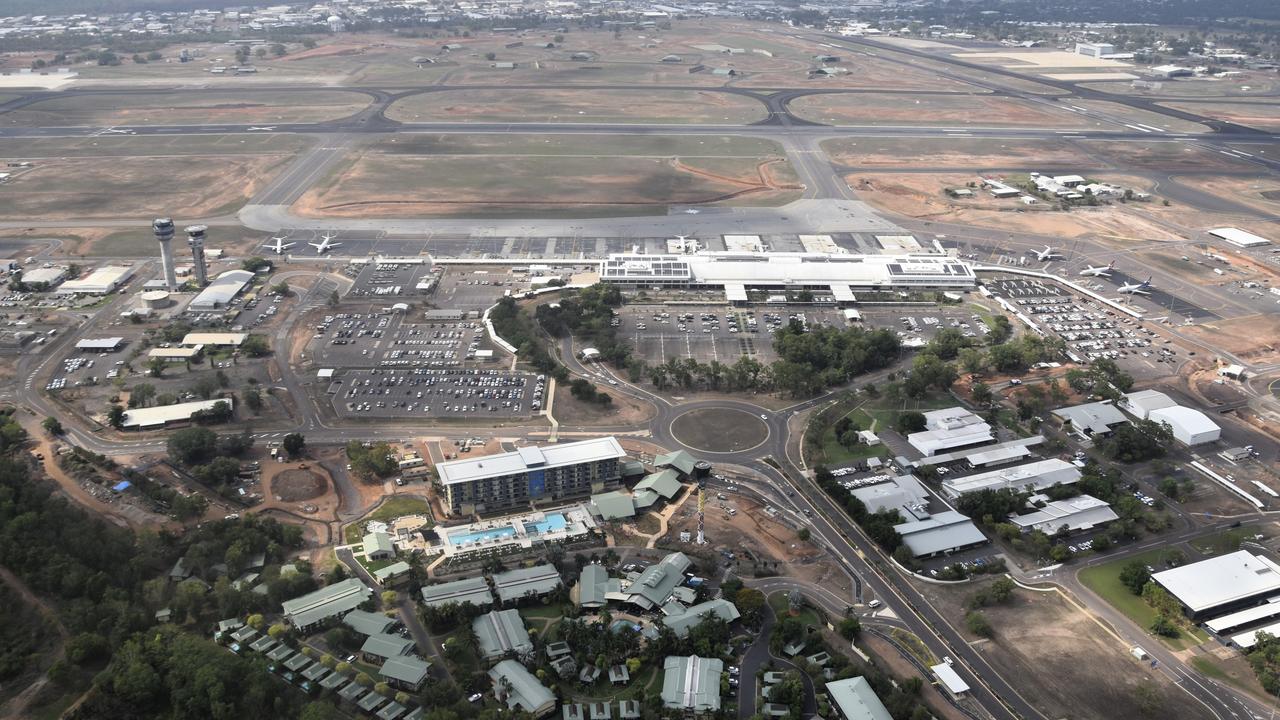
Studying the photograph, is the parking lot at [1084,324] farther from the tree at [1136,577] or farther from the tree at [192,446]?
the tree at [192,446]

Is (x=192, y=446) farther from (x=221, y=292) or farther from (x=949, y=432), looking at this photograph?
(x=949, y=432)

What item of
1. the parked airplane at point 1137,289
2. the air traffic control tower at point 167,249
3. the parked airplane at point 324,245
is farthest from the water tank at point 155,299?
the parked airplane at point 1137,289

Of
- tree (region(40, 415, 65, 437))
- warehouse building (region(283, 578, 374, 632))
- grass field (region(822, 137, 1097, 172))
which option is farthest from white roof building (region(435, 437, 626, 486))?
grass field (region(822, 137, 1097, 172))

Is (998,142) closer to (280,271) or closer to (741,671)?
(280,271)

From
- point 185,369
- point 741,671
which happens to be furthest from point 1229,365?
point 185,369

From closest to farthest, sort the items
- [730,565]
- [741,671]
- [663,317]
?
1. [741,671]
2. [730,565]
3. [663,317]

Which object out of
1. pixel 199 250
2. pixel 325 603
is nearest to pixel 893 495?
pixel 325 603

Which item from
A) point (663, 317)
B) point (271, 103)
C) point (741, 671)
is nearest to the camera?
point (741, 671)
